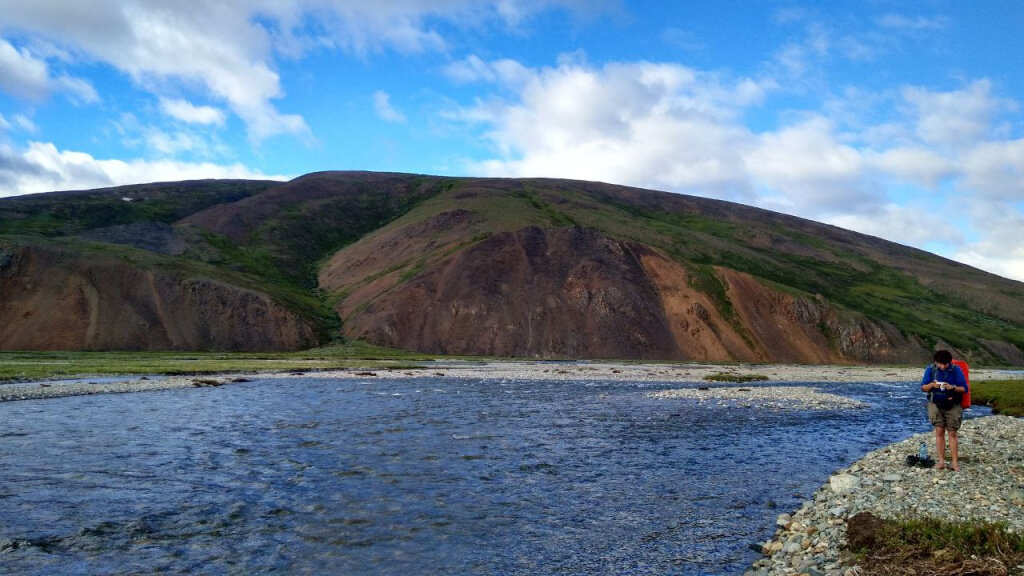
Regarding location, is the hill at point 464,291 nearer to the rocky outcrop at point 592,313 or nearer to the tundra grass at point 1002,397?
the rocky outcrop at point 592,313

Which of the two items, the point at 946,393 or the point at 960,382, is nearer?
the point at 960,382

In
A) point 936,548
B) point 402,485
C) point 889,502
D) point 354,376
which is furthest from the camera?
point 354,376

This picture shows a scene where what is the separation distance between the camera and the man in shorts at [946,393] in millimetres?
16922

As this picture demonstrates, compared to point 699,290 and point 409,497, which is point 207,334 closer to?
point 699,290

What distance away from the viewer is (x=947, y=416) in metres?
17.2

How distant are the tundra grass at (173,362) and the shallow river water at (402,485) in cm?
2359

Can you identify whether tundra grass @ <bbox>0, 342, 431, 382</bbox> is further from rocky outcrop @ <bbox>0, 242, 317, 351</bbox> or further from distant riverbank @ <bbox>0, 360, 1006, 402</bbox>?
rocky outcrop @ <bbox>0, 242, 317, 351</bbox>

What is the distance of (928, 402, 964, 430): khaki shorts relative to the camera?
17.0 metres

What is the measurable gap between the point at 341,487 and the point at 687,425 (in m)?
19.1

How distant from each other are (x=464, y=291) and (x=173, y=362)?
180 ft

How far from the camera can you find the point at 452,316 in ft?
384

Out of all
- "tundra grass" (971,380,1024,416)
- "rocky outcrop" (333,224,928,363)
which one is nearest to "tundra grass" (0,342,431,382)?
"rocky outcrop" (333,224,928,363)

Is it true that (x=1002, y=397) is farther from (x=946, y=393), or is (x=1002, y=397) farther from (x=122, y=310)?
(x=122, y=310)

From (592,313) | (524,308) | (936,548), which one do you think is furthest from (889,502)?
(524,308)
